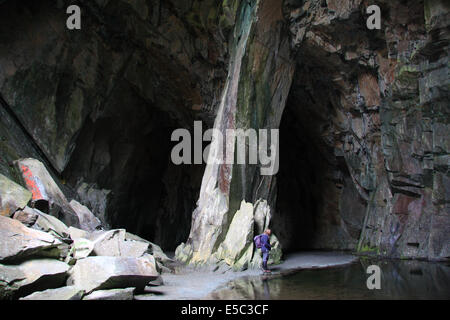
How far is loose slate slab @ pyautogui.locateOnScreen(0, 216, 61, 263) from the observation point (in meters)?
6.50

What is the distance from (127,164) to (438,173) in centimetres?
1596

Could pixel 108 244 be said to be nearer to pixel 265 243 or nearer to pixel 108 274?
pixel 108 274

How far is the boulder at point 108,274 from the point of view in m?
6.52

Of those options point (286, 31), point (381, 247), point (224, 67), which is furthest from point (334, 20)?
point (381, 247)

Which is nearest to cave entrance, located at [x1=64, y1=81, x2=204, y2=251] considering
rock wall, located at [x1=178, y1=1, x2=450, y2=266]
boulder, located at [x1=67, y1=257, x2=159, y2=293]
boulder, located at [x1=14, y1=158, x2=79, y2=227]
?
boulder, located at [x1=14, y1=158, x2=79, y2=227]

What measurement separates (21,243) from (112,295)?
2.05m

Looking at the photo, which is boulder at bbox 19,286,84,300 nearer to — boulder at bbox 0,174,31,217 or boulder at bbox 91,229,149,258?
boulder at bbox 91,229,149,258


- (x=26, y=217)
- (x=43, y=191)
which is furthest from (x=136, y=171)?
(x=26, y=217)

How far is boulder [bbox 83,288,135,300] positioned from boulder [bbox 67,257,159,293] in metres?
0.14

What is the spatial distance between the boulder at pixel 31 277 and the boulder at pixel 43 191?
15.1ft

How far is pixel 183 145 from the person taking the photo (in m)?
26.5

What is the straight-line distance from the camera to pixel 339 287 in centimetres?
784

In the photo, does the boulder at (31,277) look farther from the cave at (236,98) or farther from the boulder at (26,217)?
the cave at (236,98)

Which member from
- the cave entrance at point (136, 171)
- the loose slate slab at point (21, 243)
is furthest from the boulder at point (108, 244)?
the cave entrance at point (136, 171)
